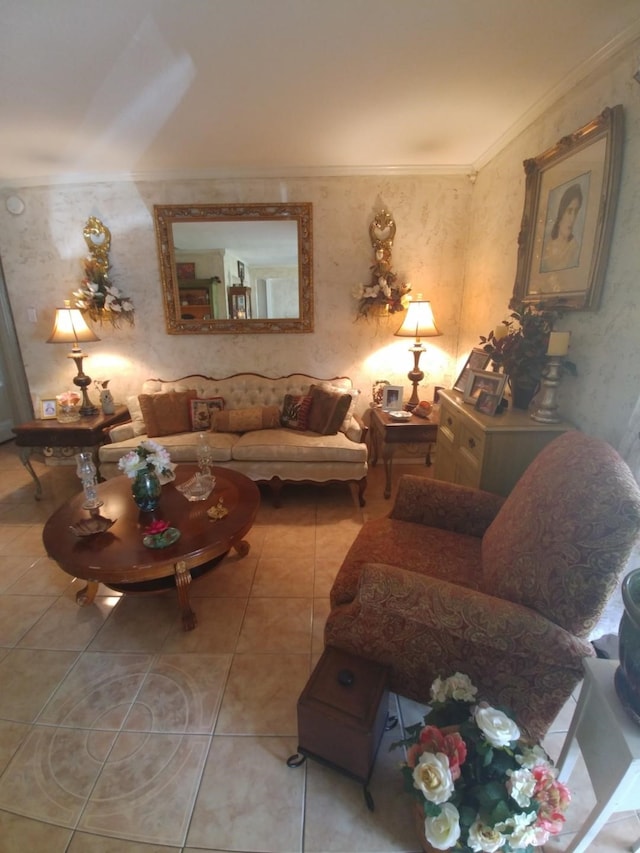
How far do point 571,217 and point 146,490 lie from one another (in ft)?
8.31

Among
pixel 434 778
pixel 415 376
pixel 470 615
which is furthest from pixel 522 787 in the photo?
pixel 415 376

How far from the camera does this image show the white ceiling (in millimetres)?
1510

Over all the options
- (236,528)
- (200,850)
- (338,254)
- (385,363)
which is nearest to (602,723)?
Result: (200,850)

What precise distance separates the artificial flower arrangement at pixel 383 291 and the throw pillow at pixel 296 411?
98 cm

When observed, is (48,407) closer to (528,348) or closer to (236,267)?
(236,267)

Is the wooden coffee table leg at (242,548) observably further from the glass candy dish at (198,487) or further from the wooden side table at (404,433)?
the wooden side table at (404,433)

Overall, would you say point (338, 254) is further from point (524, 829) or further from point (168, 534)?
point (524, 829)

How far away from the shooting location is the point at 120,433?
318 centimetres

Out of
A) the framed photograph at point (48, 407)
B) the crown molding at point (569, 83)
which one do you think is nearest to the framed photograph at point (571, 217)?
the crown molding at point (569, 83)

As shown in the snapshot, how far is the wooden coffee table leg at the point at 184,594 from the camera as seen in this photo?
1.74 m

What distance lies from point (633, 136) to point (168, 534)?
102 inches

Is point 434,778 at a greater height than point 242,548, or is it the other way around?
point 434,778

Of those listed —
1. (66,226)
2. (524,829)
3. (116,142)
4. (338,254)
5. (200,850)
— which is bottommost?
(200,850)

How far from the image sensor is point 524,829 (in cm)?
87
